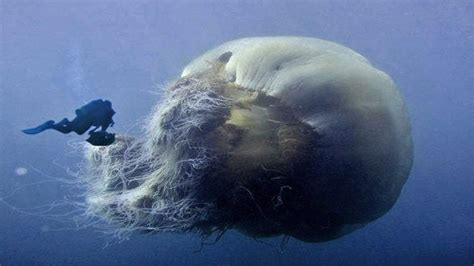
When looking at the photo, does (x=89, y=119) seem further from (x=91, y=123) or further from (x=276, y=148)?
(x=276, y=148)

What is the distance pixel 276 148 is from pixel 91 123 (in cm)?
119

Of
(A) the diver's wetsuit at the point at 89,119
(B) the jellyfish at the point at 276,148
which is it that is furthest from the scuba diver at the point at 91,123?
(B) the jellyfish at the point at 276,148

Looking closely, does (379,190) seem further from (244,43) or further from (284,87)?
(244,43)

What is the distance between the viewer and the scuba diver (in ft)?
9.58

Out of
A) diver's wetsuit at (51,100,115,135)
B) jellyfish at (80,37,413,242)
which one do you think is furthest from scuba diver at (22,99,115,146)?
jellyfish at (80,37,413,242)

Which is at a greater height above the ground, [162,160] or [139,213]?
[162,160]

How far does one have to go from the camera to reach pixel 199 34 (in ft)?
77.9

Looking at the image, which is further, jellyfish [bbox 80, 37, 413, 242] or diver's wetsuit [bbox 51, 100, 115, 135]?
jellyfish [bbox 80, 37, 413, 242]

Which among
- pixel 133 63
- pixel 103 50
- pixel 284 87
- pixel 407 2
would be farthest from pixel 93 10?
pixel 284 87

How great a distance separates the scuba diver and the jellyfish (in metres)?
0.55

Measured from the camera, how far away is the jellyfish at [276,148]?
3.16 metres

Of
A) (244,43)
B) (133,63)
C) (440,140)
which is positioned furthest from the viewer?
(440,140)

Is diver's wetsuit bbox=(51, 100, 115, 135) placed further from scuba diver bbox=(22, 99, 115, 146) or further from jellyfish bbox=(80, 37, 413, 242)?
jellyfish bbox=(80, 37, 413, 242)

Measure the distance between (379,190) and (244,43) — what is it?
1838mm
